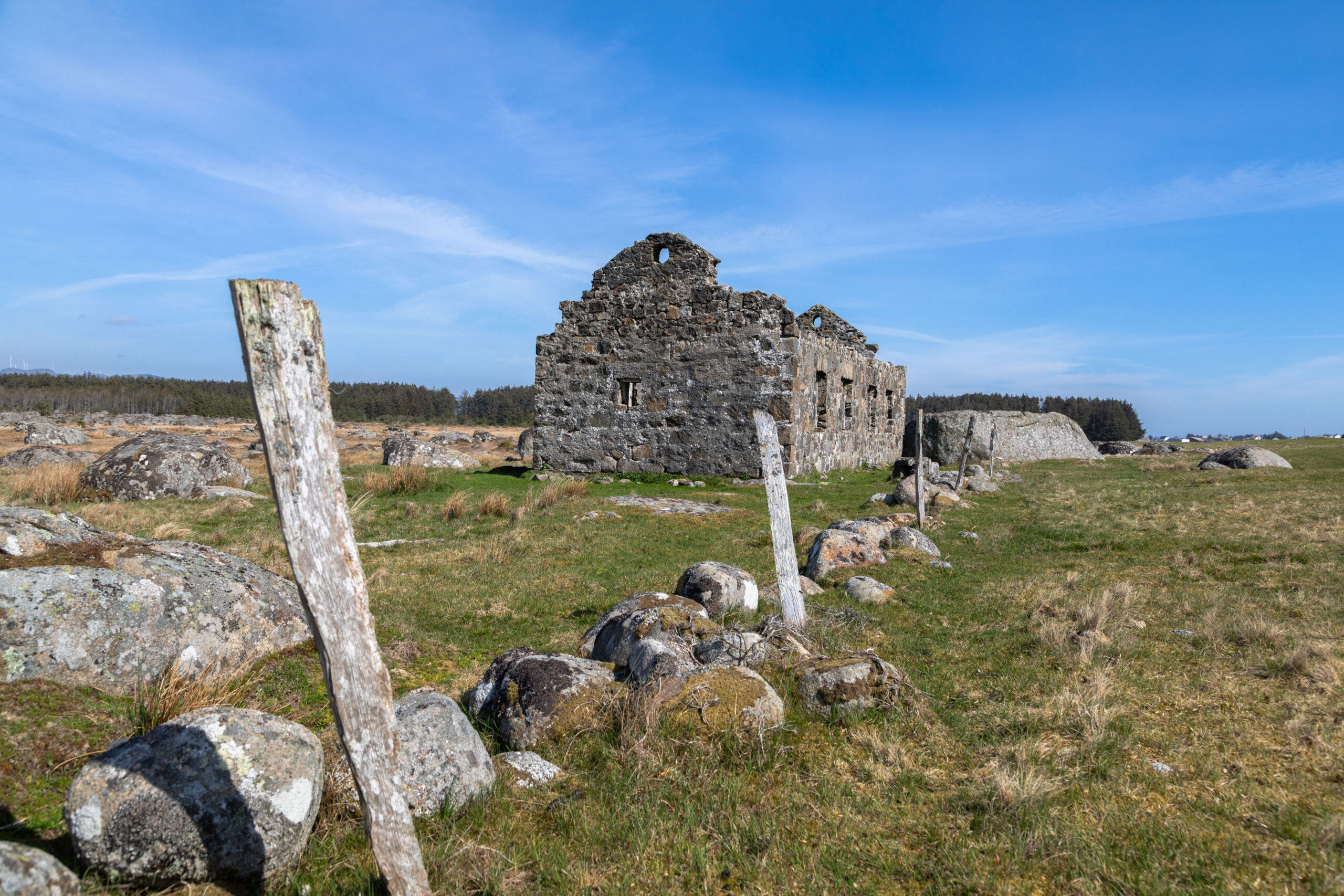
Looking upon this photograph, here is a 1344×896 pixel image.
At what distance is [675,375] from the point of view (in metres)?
18.9

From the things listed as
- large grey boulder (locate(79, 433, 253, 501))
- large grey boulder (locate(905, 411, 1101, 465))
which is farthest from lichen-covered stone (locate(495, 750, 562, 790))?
large grey boulder (locate(905, 411, 1101, 465))

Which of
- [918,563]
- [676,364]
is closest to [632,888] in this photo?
[918,563]

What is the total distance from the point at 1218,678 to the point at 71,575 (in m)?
8.02

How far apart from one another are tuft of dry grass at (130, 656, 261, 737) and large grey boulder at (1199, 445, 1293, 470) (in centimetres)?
2515

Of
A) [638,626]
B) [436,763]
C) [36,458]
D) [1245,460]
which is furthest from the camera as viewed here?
[1245,460]

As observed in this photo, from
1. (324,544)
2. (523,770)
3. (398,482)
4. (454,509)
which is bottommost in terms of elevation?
(523,770)

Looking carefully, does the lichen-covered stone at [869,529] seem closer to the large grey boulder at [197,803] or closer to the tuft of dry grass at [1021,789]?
the tuft of dry grass at [1021,789]

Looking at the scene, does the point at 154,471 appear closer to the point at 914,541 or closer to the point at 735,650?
the point at 735,650

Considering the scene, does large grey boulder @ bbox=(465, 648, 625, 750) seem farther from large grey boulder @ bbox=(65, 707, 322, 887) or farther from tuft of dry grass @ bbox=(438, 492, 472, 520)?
tuft of dry grass @ bbox=(438, 492, 472, 520)

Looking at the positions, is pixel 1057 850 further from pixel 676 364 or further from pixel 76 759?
pixel 676 364

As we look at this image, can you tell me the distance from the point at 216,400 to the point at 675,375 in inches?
3592

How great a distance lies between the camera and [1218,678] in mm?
5285

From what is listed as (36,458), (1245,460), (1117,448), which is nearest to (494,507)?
(36,458)

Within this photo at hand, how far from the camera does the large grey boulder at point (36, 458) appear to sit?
18562 millimetres
